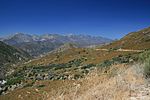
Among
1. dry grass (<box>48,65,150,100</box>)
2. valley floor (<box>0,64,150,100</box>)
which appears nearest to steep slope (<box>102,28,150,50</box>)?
valley floor (<box>0,64,150,100</box>)

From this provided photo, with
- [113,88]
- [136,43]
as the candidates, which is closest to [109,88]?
[113,88]

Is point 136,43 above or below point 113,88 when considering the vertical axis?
above

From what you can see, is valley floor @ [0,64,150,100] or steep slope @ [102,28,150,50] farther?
steep slope @ [102,28,150,50]

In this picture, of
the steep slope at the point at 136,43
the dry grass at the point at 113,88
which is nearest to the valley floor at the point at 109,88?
the dry grass at the point at 113,88

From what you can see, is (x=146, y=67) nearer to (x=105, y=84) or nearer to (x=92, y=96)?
(x=105, y=84)

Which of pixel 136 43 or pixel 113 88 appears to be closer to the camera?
pixel 113 88

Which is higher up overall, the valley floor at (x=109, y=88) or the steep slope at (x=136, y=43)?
the steep slope at (x=136, y=43)

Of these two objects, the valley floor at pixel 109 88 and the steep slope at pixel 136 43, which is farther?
the steep slope at pixel 136 43

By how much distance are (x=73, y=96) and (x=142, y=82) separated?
302 cm

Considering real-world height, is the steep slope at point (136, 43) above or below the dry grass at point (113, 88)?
above

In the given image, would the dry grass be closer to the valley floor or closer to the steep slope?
the valley floor

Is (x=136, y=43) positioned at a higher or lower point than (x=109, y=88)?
higher

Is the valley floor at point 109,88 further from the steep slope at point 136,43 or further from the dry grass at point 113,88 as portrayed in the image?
the steep slope at point 136,43

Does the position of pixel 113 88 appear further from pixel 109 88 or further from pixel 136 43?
pixel 136 43
